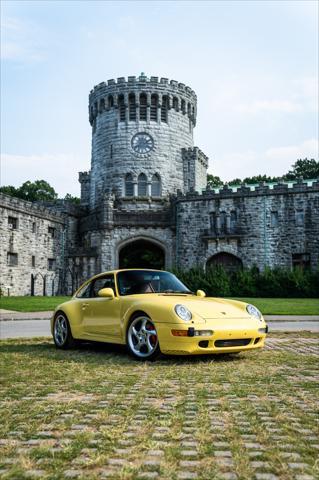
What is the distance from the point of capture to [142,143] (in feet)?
145

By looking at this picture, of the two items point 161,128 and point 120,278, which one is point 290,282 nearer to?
point 161,128

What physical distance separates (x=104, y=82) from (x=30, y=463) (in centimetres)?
4545

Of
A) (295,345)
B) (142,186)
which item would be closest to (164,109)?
(142,186)

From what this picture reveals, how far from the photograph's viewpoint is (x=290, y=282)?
110ft

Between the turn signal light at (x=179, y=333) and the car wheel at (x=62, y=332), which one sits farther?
the car wheel at (x=62, y=332)

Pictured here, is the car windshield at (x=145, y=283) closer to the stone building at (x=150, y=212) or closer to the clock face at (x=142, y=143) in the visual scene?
the stone building at (x=150, y=212)

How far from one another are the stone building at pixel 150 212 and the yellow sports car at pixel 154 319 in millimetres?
28009

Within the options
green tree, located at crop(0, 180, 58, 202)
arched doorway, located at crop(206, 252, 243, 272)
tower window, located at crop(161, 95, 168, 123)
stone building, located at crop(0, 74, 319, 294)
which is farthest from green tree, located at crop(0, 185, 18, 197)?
arched doorway, located at crop(206, 252, 243, 272)

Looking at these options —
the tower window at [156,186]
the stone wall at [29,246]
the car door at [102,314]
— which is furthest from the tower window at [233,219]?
the car door at [102,314]

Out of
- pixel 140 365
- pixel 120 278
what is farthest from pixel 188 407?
pixel 120 278

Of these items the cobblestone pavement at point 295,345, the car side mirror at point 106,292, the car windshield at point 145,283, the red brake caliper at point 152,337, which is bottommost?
the cobblestone pavement at point 295,345

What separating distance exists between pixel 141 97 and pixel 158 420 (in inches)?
1668

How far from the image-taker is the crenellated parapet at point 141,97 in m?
44.2

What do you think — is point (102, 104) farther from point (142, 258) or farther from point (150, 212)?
point (142, 258)
